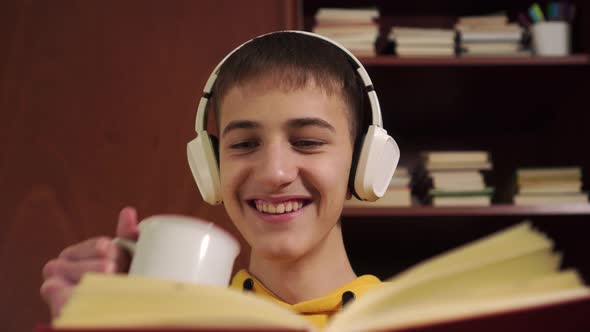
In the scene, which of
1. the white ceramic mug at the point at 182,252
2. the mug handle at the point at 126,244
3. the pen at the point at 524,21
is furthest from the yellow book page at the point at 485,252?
the pen at the point at 524,21

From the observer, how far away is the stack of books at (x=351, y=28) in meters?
1.66

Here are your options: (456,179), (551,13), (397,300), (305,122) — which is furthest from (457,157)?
(397,300)

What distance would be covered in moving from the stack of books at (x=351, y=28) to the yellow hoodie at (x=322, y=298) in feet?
3.07

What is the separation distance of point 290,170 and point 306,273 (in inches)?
6.8

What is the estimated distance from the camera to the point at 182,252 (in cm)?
51

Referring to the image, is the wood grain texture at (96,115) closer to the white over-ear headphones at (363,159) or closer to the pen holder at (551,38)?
the white over-ear headphones at (363,159)

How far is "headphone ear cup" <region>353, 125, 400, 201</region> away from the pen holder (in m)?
1.06

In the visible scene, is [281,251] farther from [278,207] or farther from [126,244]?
[126,244]

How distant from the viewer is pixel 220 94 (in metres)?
0.93

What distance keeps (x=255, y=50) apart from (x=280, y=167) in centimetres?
24

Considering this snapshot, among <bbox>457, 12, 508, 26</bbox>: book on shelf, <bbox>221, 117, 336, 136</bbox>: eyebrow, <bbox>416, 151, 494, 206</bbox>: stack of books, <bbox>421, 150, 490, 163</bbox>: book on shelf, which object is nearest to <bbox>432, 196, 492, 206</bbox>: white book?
<bbox>416, 151, 494, 206</bbox>: stack of books

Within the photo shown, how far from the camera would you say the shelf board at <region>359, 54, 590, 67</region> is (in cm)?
159

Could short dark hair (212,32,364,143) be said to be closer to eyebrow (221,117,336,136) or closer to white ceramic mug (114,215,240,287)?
eyebrow (221,117,336,136)

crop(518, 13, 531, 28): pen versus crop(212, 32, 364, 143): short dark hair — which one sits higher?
crop(518, 13, 531, 28): pen
